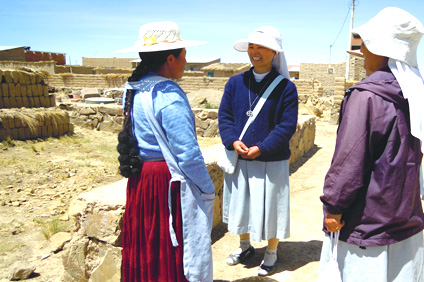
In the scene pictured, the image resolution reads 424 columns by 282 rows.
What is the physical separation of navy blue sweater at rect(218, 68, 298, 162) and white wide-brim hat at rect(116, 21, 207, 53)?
38.8 inches

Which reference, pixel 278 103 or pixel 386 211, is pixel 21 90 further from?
pixel 386 211

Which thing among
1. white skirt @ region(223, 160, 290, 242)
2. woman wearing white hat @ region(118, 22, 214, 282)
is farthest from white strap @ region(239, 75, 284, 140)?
woman wearing white hat @ region(118, 22, 214, 282)

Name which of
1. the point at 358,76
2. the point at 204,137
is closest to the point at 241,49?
the point at 204,137

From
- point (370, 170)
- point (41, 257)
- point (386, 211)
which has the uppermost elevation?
point (370, 170)

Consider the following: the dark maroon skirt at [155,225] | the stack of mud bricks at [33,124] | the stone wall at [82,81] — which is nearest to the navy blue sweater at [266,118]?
the dark maroon skirt at [155,225]

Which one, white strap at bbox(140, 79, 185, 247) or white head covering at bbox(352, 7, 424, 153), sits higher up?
white head covering at bbox(352, 7, 424, 153)

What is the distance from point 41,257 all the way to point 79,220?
1.39 metres

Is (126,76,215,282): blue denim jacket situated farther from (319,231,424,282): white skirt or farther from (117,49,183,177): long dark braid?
(319,231,424,282): white skirt

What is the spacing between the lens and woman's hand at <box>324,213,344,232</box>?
1.67 m

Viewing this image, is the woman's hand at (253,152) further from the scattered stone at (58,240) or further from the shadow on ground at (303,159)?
the shadow on ground at (303,159)

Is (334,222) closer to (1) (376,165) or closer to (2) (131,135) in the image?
(1) (376,165)

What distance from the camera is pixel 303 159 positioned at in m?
6.59

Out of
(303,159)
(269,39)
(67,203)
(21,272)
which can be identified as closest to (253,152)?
(269,39)

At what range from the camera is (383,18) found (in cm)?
160
